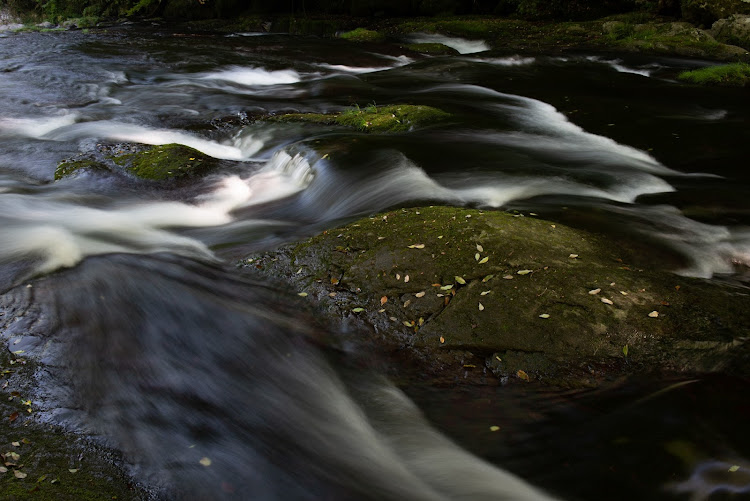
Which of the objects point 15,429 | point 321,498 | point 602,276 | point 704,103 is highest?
point 704,103

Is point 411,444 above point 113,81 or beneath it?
beneath

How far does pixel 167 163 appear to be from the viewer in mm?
6441

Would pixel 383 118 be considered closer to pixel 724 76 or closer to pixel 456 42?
pixel 724 76

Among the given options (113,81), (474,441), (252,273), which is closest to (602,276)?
(474,441)

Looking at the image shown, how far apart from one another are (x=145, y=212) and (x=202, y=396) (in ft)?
9.97

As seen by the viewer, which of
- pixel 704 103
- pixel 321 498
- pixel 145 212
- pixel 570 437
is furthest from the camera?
pixel 704 103

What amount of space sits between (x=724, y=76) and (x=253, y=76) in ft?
31.9

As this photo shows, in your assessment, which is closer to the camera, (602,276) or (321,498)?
(321,498)

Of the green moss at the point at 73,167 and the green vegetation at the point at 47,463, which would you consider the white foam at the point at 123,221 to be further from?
the green vegetation at the point at 47,463

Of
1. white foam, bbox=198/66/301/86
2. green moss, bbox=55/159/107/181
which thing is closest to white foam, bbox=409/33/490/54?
white foam, bbox=198/66/301/86

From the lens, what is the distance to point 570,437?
286 centimetres

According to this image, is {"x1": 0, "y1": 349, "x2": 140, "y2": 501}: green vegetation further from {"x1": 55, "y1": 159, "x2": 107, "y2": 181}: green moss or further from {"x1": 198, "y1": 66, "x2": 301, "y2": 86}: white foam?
{"x1": 198, "y1": 66, "x2": 301, "y2": 86}: white foam

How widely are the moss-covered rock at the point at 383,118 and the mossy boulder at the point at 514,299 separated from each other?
345 centimetres

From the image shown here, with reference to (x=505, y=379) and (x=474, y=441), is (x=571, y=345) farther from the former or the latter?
(x=474, y=441)
